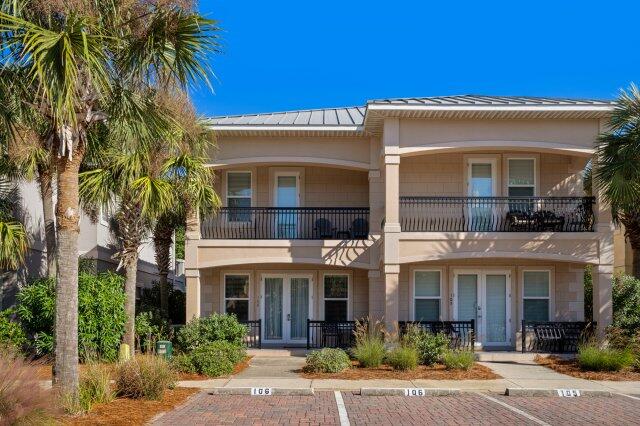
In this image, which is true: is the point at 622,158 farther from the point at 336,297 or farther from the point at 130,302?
the point at 130,302

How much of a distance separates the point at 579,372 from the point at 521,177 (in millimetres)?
7057

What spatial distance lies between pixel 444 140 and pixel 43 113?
1212 centimetres

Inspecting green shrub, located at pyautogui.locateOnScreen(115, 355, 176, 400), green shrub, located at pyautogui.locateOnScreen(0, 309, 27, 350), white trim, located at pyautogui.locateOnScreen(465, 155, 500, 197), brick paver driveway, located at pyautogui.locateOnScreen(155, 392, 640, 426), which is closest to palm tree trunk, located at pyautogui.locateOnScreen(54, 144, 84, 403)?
green shrub, located at pyautogui.locateOnScreen(115, 355, 176, 400)

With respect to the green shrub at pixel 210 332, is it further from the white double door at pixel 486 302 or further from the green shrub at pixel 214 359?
the white double door at pixel 486 302

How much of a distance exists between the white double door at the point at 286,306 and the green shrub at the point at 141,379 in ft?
35.7

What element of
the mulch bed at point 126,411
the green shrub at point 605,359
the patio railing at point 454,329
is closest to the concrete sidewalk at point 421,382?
the green shrub at point 605,359

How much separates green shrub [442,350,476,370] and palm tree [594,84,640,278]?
17.5 ft

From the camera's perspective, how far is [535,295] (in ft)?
74.3

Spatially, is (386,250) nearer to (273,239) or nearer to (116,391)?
(273,239)

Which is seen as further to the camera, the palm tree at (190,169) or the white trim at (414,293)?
the white trim at (414,293)

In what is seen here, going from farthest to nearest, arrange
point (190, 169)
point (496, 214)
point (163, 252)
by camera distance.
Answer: point (163, 252) → point (496, 214) → point (190, 169)

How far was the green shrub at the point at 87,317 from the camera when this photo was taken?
1738 centimetres

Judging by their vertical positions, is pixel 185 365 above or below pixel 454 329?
below

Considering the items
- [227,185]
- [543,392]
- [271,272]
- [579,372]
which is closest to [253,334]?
[271,272]
